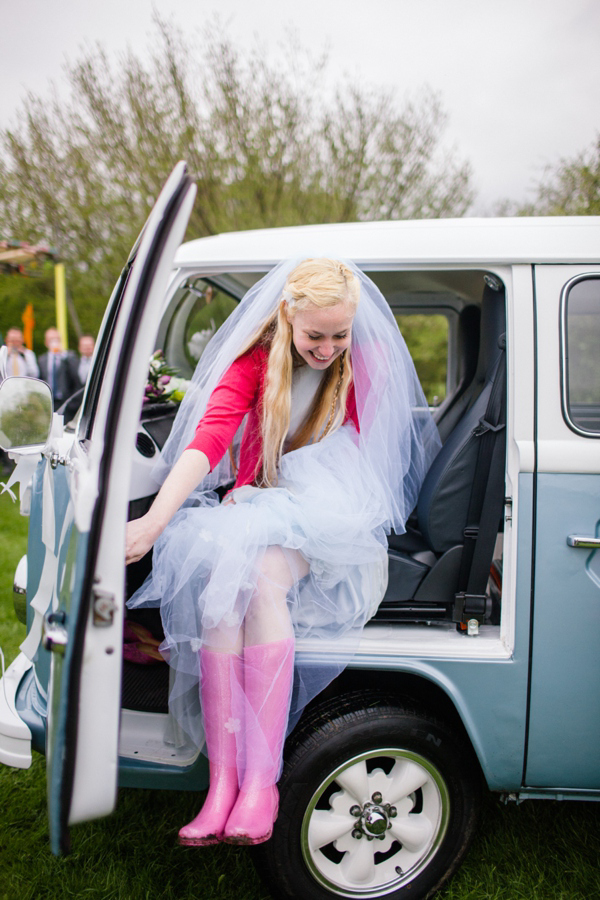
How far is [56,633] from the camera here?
114 cm

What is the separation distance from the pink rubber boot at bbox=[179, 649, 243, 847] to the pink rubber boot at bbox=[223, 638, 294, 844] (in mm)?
43

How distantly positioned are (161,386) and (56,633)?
1.73 metres

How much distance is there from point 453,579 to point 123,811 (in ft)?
5.50

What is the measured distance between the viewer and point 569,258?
1724 millimetres

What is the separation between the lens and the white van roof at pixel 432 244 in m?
1.74

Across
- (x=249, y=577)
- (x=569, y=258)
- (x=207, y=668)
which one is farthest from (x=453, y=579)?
(x=569, y=258)

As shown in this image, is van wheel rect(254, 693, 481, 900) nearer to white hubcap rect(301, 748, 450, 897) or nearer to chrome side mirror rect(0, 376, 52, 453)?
white hubcap rect(301, 748, 450, 897)

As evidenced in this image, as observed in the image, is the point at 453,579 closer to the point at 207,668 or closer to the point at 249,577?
the point at 249,577

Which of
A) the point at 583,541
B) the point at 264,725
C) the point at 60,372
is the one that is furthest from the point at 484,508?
the point at 60,372

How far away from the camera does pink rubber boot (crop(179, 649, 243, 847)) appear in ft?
5.29

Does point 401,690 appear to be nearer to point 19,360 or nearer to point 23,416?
point 23,416

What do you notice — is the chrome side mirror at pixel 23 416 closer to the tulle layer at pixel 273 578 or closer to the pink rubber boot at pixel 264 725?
the tulle layer at pixel 273 578

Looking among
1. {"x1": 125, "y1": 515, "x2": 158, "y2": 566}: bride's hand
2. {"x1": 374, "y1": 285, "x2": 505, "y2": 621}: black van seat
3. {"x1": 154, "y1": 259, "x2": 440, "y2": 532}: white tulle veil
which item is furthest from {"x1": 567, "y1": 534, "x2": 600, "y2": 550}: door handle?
{"x1": 125, "y1": 515, "x2": 158, "y2": 566}: bride's hand

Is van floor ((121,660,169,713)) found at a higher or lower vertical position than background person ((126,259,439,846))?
lower
